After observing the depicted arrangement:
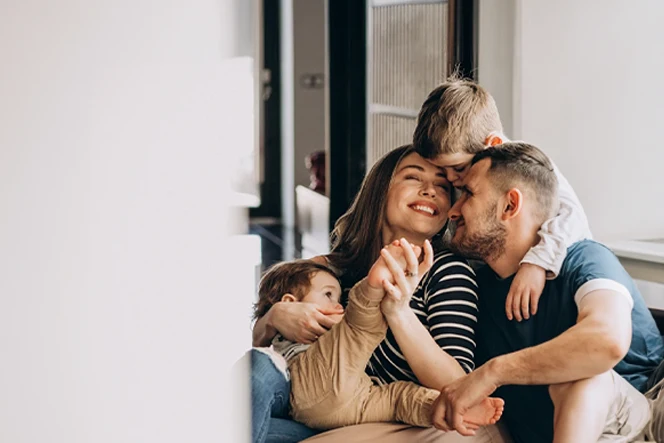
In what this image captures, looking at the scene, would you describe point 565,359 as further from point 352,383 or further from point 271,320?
point 271,320

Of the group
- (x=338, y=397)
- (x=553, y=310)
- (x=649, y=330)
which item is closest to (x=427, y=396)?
(x=338, y=397)

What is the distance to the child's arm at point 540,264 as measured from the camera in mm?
1612

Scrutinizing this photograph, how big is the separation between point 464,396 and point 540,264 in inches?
12.7

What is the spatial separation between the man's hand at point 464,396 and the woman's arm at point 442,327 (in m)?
0.10

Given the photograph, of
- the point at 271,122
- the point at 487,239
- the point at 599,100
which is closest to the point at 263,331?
the point at 487,239

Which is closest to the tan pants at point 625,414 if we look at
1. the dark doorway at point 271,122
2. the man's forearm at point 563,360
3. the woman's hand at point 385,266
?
the man's forearm at point 563,360

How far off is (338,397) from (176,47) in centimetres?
140

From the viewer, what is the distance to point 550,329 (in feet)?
5.34

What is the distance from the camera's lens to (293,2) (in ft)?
22.2

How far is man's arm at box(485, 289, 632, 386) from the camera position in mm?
1406

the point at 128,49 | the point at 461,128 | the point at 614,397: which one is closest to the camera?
the point at 128,49

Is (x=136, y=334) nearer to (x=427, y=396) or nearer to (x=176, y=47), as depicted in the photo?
(x=176, y=47)

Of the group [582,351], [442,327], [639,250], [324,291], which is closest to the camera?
[582,351]

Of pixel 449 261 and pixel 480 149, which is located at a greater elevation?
pixel 480 149
